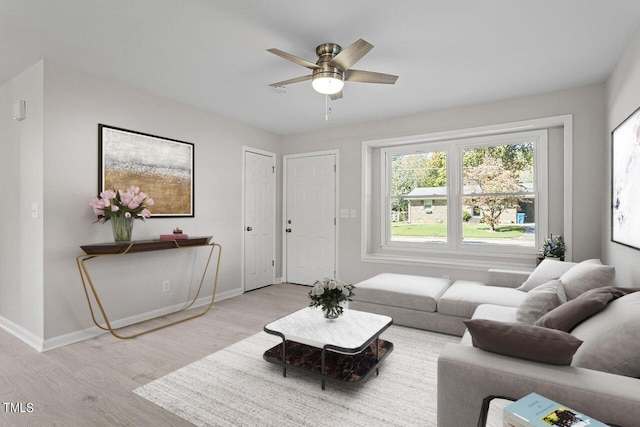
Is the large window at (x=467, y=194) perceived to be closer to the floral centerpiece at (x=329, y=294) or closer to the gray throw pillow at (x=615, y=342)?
the floral centerpiece at (x=329, y=294)

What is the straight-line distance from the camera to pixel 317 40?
2.44 metres

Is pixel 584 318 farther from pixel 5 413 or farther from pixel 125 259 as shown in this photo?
pixel 125 259

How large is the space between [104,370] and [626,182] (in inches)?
163

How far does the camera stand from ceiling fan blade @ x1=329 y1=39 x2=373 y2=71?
2.09 m

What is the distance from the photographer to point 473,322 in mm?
1443

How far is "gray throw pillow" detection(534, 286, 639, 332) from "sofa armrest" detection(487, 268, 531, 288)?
1632 millimetres

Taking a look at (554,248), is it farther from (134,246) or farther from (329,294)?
(134,246)

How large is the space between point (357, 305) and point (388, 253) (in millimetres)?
1466

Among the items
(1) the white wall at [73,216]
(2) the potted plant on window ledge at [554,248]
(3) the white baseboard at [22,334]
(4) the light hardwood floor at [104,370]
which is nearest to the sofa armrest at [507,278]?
(2) the potted plant on window ledge at [554,248]

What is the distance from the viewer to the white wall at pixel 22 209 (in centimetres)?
281

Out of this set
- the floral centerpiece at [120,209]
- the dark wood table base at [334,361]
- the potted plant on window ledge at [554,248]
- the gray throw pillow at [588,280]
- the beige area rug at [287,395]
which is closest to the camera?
the beige area rug at [287,395]

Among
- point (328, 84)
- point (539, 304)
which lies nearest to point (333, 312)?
point (539, 304)

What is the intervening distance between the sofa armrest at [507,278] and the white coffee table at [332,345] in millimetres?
1545

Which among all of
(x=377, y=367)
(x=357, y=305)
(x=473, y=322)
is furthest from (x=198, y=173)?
(x=473, y=322)
